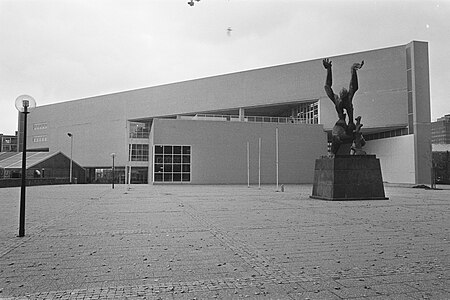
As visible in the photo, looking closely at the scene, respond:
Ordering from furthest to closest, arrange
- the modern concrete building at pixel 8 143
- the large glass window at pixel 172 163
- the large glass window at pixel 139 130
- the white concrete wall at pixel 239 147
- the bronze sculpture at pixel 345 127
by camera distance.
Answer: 1. the modern concrete building at pixel 8 143
2. the large glass window at pixel 139 130
3. the white concrete wall at pixel 239 147
4. the large glass window at pixel 172 163
5. the bronze sculpture at pixel 345 127

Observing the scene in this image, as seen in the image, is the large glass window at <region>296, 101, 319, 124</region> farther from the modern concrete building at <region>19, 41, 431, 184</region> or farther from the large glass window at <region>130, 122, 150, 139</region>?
the large glass window at <region>130, 122, 150, 139</region>

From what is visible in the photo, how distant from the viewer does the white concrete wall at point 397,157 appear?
4903 cm

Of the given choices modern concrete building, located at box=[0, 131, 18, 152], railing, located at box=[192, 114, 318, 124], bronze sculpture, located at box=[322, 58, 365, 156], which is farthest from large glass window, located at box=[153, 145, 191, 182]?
modern concrete building, located at box=[0, 131, 18, 152]

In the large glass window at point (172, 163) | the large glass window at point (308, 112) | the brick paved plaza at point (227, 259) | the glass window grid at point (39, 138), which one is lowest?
the brick paved plaza at point (227, 259)

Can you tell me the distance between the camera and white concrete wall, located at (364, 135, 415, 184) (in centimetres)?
4903

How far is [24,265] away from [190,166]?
4301cm

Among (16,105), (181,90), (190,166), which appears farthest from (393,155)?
(16,105)

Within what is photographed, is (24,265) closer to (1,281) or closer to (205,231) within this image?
(1,281)

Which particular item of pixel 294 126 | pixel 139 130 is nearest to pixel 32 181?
pixel 139 130

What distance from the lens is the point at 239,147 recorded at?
5069 cm

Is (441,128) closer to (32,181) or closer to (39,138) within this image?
(32,181)

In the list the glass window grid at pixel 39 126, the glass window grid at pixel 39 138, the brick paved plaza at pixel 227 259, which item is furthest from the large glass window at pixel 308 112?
the glass window grid at pixel 39 126

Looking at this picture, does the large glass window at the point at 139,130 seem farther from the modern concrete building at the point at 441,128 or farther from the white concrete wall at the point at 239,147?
the modern concrete building at the point at 441,128

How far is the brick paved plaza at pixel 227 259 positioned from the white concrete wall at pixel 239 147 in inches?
1469
